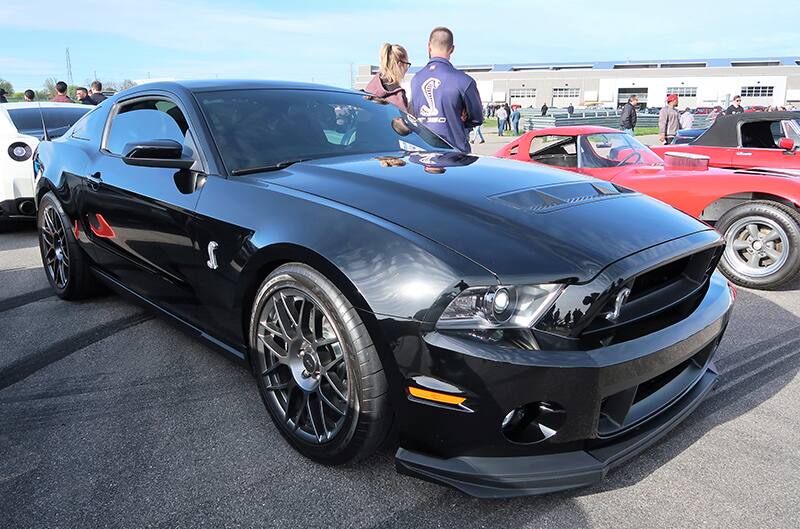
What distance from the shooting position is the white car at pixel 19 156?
A: 5.85 metres

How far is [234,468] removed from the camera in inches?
86.7

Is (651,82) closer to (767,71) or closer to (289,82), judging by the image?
(767,71)

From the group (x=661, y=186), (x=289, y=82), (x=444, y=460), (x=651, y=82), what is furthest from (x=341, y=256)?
(x=651, y=82)

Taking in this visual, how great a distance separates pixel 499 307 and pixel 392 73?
152 inches

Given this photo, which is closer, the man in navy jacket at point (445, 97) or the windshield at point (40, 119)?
the man in navy jacket at point (445, 97)

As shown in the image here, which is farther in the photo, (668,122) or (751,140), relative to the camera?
(668,122)

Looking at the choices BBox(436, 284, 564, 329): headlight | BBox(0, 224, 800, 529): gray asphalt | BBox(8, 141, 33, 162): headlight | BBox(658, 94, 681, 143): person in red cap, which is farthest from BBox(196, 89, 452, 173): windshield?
BBox(658, 94, 681, 143): person in red cap

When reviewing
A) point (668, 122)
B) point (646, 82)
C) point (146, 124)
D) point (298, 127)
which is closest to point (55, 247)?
point (146, 124)

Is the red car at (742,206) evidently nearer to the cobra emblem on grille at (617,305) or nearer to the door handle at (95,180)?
the cobra emblem on grille at (617,305)

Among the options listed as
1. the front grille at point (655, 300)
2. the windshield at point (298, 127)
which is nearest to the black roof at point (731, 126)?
the windshield at point (298, 127)

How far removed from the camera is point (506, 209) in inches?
85.0

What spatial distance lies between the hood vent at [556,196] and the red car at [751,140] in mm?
4425

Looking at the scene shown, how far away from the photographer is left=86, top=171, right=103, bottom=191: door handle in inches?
132

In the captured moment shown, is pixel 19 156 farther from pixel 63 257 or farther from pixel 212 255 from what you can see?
pixel 212 255
